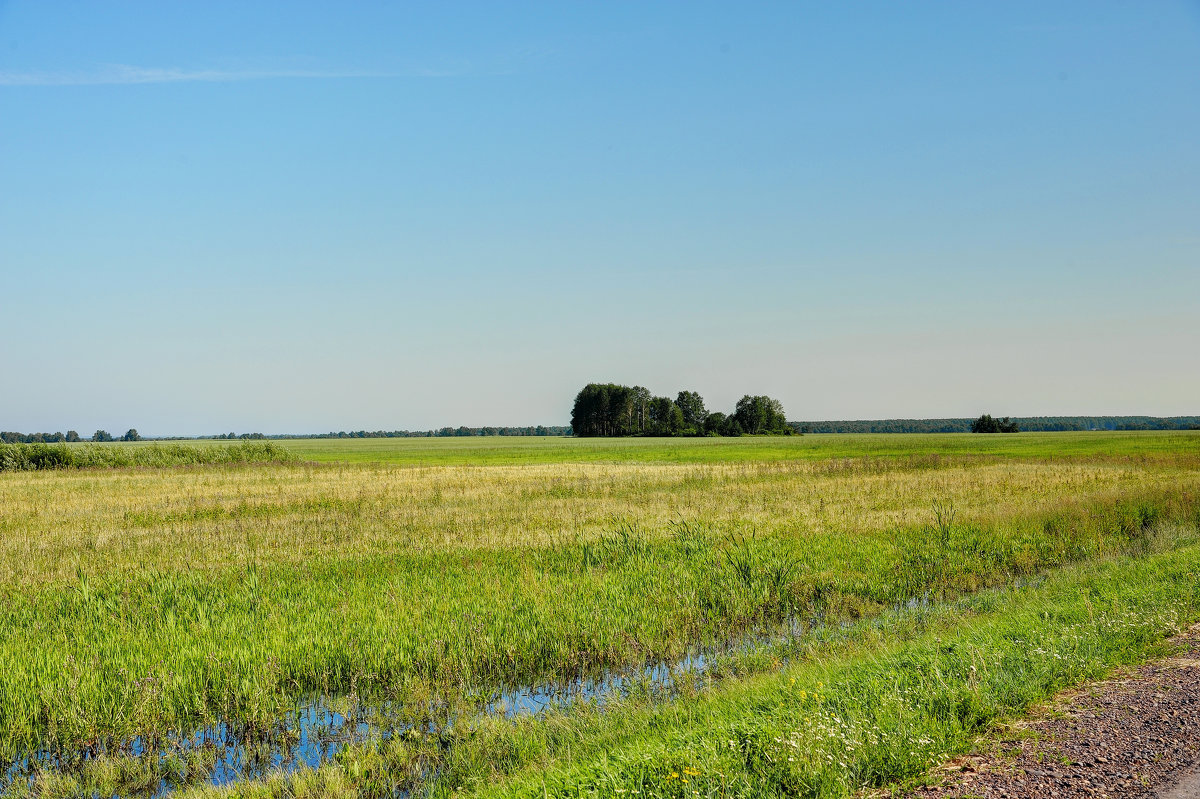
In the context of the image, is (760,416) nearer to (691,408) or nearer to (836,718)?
(691,408)

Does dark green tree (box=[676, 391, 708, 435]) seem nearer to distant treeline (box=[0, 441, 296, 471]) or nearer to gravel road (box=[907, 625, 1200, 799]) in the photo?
distant treeline (box=[0, 441, 296, 471])

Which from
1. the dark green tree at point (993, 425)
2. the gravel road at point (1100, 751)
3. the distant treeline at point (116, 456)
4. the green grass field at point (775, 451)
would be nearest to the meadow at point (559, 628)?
the gravel road at point (1100, 751)

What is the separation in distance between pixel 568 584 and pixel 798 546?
6.58 metres

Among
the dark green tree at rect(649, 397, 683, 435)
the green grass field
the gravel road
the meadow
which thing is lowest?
the green grass field

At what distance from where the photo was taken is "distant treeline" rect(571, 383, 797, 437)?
6688 inches

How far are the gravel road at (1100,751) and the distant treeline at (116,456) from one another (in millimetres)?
64087

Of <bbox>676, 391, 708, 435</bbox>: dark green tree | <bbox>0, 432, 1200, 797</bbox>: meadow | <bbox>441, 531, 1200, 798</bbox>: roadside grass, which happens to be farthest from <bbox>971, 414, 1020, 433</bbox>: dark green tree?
<bbox>441, 531, 1200, 798</bbox>: roadside grass

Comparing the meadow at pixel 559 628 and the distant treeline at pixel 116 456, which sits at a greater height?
the distant treeline at pixel 116 456

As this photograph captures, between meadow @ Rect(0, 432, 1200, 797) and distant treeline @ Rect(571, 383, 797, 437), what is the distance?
477 feet

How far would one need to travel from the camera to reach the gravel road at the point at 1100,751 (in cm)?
522

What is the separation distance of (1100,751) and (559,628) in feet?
22.5

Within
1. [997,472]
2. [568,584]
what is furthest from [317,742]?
[997,472]

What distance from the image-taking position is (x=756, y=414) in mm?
171875

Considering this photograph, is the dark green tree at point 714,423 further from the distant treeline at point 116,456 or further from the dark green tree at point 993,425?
the distant treeline at point 116,456
